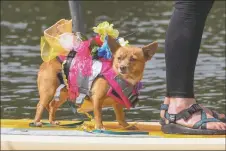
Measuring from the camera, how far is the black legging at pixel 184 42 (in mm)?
4504

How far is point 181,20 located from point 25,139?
1.05 m

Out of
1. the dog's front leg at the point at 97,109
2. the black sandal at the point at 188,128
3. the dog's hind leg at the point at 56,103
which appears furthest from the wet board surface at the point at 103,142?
the dog's hind leg at the point at 56,103

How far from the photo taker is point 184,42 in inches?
178

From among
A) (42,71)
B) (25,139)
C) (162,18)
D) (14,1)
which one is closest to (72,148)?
(25,139)

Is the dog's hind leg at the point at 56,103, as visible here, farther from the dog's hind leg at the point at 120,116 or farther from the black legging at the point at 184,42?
the black legging at the point at 184,42

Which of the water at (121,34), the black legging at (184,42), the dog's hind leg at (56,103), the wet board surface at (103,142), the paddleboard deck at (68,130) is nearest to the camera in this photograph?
the wet board surface at (103,142)

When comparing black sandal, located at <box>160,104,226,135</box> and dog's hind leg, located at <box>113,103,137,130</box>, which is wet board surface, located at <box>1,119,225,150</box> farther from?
dog's hind leg, located at <box>113,103,137,130</box>

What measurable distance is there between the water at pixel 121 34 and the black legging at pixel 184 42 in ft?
7.43

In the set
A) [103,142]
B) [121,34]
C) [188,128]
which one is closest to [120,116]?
[188,128]

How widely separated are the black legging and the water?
227 cm

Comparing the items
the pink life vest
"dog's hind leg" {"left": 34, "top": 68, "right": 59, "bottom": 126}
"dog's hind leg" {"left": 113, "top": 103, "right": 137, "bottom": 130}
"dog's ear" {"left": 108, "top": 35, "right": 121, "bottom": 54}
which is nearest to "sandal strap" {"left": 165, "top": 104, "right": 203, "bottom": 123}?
the pink life vest

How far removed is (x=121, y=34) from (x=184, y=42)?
32.0ft

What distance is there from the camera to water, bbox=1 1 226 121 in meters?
7.72

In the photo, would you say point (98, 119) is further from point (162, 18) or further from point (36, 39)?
point (162, 18)
